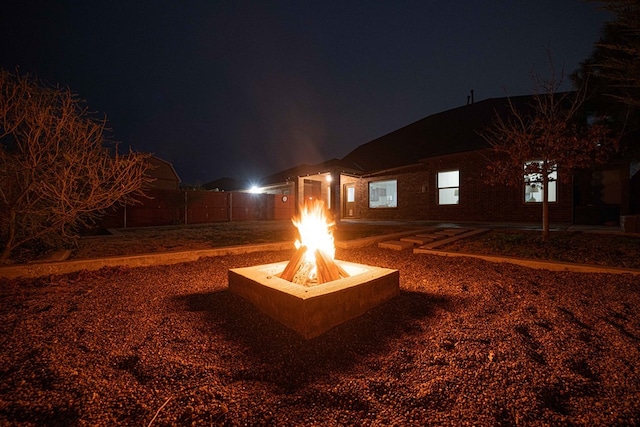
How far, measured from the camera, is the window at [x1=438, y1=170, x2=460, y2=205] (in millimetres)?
13977

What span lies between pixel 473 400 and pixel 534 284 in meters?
3.16

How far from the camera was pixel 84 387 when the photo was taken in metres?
1.75

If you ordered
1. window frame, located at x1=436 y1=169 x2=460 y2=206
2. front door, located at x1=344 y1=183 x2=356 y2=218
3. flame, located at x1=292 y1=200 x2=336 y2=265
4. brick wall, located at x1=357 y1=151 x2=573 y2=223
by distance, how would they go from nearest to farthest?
flame, located at x1=292 y1=200 x2=336 y2=265
brick wall, located at x1=357 y1=151 x2=573 y2=223
window frame, located at x1=436 y1=169 x2=460 y2=206
front door, located at x1=344 y1=183 x2=356 y2=218

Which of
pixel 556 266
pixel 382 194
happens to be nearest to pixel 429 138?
pixel 382 194

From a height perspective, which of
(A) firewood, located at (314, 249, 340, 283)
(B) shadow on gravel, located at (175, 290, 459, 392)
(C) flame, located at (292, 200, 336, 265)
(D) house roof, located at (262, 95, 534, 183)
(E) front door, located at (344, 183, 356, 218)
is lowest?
(B) shadow on gravel, located at (175, 290, 459, 392)

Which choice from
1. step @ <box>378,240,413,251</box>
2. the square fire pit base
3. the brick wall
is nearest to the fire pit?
the square fire pit base

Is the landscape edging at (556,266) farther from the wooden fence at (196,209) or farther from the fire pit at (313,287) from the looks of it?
the wooden fence at (196,209)

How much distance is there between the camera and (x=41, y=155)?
476 cm

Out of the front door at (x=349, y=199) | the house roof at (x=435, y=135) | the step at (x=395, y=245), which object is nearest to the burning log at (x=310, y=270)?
the step at (x=395, y=245)

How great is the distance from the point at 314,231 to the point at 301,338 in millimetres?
1597

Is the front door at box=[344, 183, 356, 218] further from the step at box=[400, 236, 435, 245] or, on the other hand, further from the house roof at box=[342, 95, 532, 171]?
the step at box=[400, 236, 435, 245]

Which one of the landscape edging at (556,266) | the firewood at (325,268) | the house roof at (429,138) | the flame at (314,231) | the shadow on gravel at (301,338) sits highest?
the house roof at (429,138)

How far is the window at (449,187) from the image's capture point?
45.9ft

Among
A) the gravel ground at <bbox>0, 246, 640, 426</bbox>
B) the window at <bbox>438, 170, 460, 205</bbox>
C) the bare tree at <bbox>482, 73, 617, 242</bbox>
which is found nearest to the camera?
the gravel ground at <bbox>0, 246, 640, 426</bbox>
